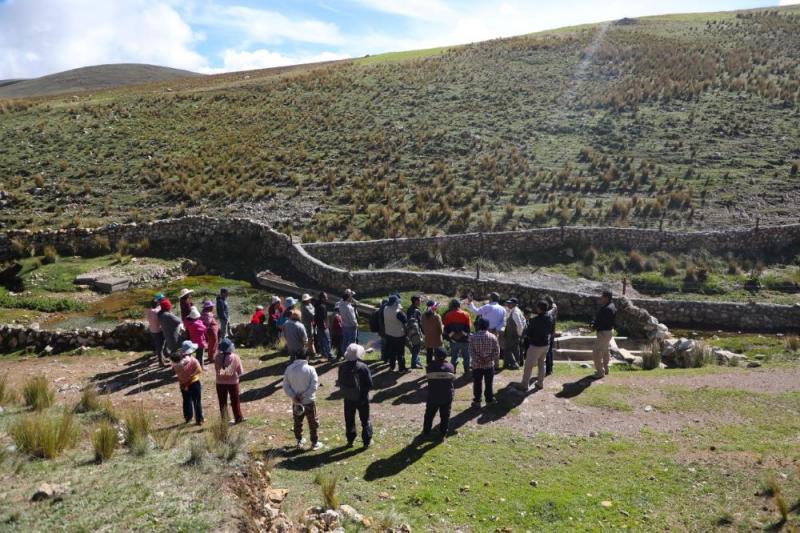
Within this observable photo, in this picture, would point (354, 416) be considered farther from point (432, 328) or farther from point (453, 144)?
point (453, 144)

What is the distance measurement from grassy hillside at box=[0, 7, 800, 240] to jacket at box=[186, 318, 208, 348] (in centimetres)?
1385

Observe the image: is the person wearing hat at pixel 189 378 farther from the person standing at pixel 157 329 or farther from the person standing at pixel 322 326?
the person standing at pixel 322 326

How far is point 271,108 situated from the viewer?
54812 millimetres

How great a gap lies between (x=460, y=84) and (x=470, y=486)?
54136 millimetres

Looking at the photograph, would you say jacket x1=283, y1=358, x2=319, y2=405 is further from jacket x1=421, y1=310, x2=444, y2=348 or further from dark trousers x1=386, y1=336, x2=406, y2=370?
dark trousers x1=386, y1=336, x2=406, y2=370

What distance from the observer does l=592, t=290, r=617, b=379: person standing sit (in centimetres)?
1256

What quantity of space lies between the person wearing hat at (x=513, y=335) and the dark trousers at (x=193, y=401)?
6.67 metres

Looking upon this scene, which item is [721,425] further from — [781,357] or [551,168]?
[551,168]

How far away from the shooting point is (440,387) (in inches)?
375

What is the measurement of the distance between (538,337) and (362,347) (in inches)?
143

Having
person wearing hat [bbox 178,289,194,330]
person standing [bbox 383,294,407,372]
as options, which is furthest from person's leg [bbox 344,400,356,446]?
person wearing hat [bbox 178,289,194,330]

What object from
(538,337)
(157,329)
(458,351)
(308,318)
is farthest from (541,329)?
(157,329)

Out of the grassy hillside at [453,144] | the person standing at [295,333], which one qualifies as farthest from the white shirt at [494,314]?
the grassy hillside at [453,144]

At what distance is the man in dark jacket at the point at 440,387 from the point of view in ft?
30.9
